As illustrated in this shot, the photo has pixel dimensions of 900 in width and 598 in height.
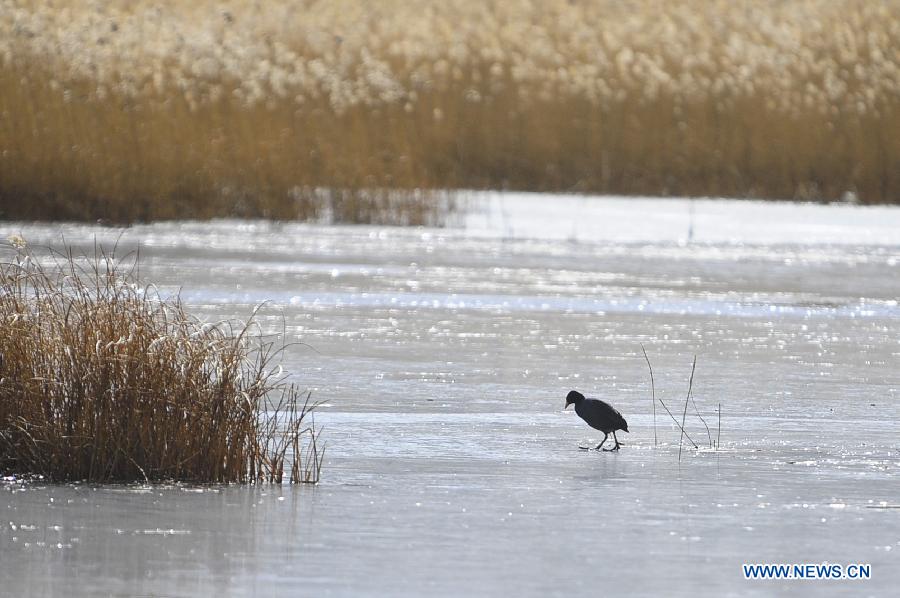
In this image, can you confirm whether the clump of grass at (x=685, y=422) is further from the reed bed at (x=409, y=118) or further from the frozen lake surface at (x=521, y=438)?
the reed bed at (x=409, y=118)

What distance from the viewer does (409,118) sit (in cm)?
2244

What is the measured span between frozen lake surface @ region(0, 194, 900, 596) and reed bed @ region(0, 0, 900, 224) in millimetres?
792

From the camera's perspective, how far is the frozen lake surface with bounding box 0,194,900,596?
5.08 meters

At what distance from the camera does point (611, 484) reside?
6500mm

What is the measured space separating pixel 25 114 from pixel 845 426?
35.5 feet

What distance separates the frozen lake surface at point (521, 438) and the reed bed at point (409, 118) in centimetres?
79

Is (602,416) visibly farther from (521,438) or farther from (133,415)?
(133,415)

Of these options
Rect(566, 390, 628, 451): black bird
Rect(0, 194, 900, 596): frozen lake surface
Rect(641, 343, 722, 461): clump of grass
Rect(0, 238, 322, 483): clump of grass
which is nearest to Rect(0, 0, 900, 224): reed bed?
Rect(0, 194, 900, 596): frozen lake surface

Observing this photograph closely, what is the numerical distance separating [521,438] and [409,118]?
49.6 feet

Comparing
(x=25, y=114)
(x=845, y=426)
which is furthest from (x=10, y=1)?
(x=845, y=426)

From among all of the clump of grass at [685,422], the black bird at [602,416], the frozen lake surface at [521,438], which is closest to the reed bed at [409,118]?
the frozen lake surface at [521,438]

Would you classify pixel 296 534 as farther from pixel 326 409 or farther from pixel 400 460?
pixel 326 409

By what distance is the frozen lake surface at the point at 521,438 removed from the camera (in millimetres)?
5078

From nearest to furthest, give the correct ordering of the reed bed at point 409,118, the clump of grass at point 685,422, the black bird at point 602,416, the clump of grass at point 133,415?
the clump of grass at point 133,415
the black bird at point 602,416
the clump of grass at point 685,422
the reed bed at point 409,118
